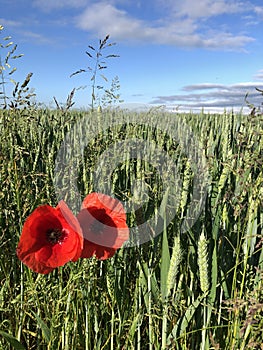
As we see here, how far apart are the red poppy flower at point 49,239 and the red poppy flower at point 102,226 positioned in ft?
0.09

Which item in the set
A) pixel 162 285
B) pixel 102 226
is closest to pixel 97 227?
pixel 102 226

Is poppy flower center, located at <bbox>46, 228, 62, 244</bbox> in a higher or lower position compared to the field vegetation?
higher

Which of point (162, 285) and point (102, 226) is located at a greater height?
point (102, 226)

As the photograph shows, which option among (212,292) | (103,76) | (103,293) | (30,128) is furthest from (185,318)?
(30,128)

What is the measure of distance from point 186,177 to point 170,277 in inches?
8.5

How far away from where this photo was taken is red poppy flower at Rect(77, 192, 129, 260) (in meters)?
0.62

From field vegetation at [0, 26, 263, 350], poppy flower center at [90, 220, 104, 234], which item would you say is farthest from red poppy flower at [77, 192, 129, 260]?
field vegetation at [0, 26, 263, 350]

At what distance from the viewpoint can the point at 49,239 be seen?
642 millimetres

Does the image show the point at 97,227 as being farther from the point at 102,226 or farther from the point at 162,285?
the point at 162,285

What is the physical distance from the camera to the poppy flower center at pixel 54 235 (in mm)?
641

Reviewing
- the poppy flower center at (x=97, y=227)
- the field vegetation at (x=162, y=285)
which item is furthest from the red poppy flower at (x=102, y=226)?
Result: the field vegetation at (x=162, y=285)

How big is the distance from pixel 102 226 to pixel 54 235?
0.25ft

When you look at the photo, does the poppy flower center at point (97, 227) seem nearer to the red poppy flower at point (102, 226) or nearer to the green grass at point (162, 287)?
the red poppy flower at point (102, 226)

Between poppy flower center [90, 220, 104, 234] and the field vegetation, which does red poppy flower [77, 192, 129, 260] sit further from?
the field vegetation
